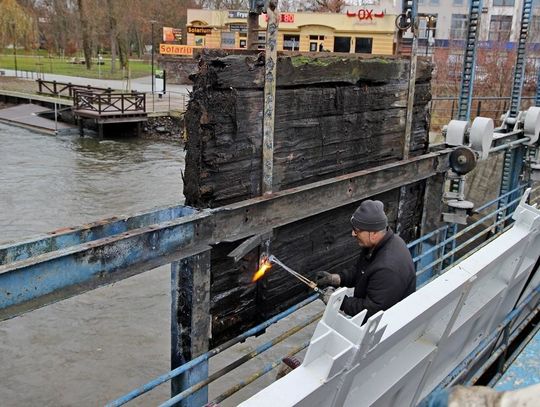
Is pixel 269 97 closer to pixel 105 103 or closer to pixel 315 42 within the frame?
pixel 105 103

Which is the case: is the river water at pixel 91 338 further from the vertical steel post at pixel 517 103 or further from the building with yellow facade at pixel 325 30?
the building with yellow facade at pixel 325 30

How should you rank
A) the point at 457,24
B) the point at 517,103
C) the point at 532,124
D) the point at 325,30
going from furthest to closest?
the point at 457,24 → the point at 325,30 → the point at 517,103 → the point at 532,124

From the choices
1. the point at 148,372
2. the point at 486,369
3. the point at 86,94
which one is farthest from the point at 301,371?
the point at 86,94

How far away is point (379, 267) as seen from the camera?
3896mm

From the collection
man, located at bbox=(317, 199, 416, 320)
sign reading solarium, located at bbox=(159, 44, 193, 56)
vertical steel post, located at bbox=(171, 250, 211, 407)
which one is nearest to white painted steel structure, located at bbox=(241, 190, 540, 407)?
man, located at bbox=(317, 199, 416, 320)

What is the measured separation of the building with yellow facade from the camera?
127 feet

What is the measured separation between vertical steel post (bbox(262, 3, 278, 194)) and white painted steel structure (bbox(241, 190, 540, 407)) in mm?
1606

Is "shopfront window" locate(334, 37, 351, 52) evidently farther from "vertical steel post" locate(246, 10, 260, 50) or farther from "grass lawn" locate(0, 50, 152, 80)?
"vertical steel post" locate(246, 10, 260, 50)

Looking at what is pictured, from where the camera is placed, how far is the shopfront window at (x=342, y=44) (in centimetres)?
4012

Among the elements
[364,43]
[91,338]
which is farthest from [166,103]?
[91,338]

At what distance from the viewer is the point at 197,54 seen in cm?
399

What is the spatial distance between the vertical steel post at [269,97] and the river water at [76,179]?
8.20 metres

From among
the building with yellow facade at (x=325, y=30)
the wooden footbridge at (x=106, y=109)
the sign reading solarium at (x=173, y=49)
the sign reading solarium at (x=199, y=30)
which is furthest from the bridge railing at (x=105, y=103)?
the sign reading solarium at (x=173, y=49)

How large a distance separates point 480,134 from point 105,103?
24.1 meters
